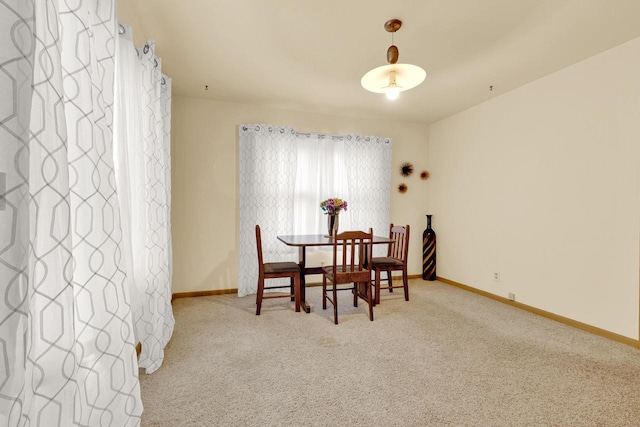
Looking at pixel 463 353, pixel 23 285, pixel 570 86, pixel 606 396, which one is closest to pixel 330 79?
pixel 570 86

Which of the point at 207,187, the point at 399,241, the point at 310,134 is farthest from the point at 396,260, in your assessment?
the point at 207,187

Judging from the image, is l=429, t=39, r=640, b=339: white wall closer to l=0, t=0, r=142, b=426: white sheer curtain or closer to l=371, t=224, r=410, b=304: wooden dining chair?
l=371, t=224, r=410, b=304: wooden dining chair

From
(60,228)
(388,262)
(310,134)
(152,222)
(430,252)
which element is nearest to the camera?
(60,228)

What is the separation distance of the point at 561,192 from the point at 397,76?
7.48 feet

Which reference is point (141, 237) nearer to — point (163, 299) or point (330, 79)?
point (163, 299)

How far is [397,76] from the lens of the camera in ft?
6.84

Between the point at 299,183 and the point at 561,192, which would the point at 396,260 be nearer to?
the point at 299,183

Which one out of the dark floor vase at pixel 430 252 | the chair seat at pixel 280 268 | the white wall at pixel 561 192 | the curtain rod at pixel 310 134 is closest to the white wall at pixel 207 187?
the curtain rod at pixel 310 134

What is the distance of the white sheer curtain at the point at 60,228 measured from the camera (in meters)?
0.71

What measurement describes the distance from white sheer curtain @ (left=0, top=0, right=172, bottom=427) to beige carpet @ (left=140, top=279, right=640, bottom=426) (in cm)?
65

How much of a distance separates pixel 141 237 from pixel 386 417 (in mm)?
1956

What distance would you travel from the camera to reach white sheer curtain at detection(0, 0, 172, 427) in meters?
0.71

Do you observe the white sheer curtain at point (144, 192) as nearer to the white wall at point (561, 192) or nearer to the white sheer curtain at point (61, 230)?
the white sheer curtain at point (61, 230)

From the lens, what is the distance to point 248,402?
177 centimetres
